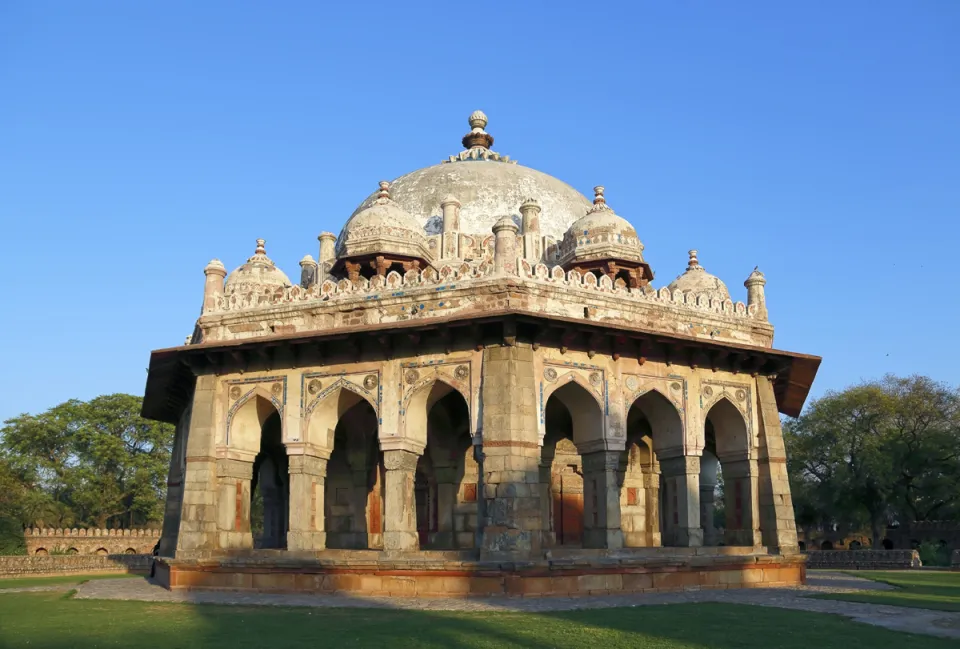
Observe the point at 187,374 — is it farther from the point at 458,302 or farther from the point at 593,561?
the point at 593,561

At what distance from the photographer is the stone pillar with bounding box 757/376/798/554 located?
16.9 meters

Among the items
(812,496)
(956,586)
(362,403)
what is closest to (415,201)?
(362,403)

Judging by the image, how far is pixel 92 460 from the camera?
159ft

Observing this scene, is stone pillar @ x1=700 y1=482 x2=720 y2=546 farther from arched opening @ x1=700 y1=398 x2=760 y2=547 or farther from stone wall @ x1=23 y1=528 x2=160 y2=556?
stone wall @ x1=23 y1=528 x2=160 y2=556

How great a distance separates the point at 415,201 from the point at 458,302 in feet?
28.9

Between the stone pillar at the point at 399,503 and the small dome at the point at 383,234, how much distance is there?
4.99 metres

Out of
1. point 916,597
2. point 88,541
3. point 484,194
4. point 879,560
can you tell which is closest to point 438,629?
point 916,597

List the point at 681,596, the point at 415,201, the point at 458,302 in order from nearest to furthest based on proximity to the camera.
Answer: the point at 681,596
the point at 458,302
the point at 415,201

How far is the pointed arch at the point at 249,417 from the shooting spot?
16.9 meters

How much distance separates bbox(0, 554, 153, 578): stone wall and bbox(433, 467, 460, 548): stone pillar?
47.1ft

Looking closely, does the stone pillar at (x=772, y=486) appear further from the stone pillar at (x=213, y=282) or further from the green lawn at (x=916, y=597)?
the stone pillar at (x=213, y=282)

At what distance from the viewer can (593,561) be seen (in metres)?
14.4

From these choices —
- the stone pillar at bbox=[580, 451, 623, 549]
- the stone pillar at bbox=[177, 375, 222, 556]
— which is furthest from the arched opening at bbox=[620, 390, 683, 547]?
the stone pillar at bbox=[177, 375, 222, 556]

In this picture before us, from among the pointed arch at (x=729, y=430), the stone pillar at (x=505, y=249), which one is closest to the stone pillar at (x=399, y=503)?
the stone pillar at (x=505, y=249)
